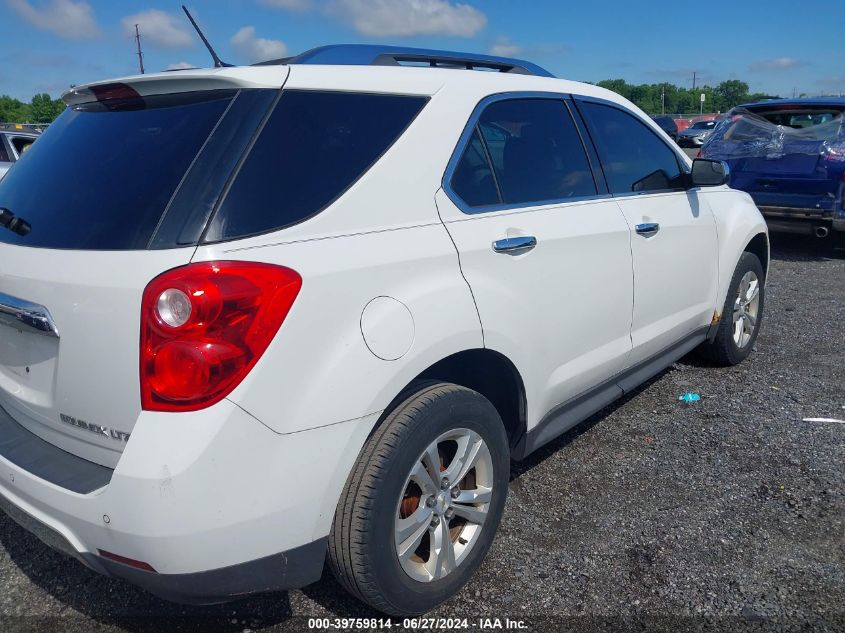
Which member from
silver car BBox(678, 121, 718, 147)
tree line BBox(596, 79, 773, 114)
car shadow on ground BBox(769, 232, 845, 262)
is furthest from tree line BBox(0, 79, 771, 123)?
car shadow on ground BBox(769, 232, 845, 262)

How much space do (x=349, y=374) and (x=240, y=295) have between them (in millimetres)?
362

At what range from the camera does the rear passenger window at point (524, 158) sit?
8.37ft

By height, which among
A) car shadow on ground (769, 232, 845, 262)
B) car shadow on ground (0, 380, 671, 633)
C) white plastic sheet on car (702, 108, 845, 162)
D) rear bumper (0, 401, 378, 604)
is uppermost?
white plastic sheet on car (702, 108, 845, 162)

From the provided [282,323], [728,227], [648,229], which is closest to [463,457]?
[282,323]

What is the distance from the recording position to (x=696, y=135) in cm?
2233

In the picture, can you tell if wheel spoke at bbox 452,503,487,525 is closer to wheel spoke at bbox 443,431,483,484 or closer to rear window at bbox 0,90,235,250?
wheel spoke at bbox 443,431,483,484

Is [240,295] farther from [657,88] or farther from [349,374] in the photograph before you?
[657,88]

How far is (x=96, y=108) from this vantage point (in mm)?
2363

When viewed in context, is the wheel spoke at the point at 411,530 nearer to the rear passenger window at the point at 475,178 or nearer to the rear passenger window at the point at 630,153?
the rear passenger window at the point at 475,178

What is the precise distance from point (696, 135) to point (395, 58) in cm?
2215

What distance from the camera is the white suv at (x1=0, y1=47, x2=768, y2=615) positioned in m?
1.78

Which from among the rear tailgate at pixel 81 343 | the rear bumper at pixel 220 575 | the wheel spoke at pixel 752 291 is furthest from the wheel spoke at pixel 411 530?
the wheel spoke at pixel 752 291

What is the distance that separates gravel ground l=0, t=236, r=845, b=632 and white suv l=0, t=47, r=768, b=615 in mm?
374

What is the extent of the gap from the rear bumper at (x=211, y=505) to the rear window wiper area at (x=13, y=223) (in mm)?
789
